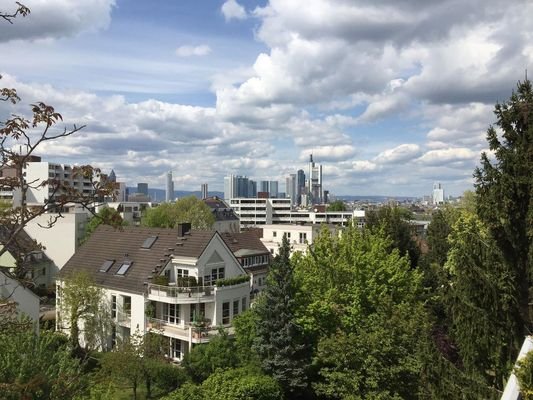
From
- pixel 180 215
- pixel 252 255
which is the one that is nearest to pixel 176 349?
pixel 252 255

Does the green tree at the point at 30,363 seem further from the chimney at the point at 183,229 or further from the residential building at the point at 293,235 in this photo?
the residential building at the point at 293,235

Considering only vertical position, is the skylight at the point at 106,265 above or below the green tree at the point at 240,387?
above

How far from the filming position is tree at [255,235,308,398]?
2509cm

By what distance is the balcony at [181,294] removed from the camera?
32781 millimetres

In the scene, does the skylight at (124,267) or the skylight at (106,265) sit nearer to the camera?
the skylight at (124,267)

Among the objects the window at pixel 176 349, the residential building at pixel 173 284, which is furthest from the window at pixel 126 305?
the window at pixel 176 349

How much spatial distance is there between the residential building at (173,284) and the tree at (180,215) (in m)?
34.1

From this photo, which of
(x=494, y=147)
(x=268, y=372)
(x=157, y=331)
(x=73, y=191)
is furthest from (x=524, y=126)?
(x=157, y=331)

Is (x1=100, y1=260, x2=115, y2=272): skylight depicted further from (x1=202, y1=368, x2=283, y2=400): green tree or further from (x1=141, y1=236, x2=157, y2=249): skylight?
(x1=202, y1=368, x2=283, y2=400): green tree

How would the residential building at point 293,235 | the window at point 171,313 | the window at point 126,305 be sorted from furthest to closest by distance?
the residential building at point 293,235, the window at point 126,305, the window at point 171,313

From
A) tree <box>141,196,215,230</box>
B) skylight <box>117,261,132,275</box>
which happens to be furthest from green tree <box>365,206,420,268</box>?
tree <box>141,196,215,230</box>

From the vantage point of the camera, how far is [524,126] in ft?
49.1

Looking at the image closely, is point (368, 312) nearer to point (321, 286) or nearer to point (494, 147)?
point (321, 286)

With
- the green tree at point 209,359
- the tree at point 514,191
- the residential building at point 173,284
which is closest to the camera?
the tree at point 514,191
